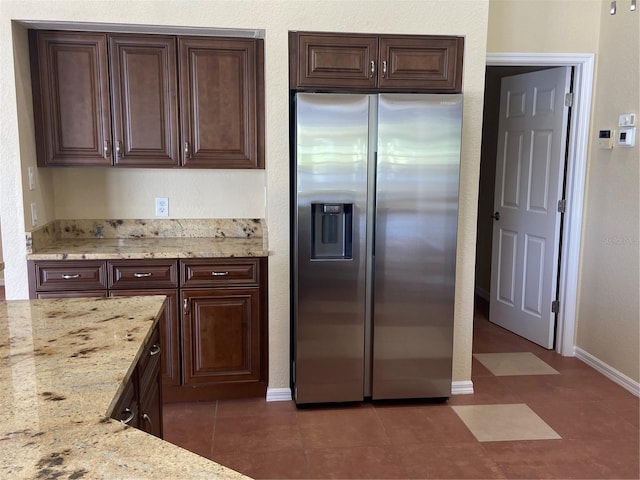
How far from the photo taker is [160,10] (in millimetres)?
2994

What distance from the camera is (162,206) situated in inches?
143

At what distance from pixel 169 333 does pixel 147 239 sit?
2.30 feet

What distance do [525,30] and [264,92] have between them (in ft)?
6.04

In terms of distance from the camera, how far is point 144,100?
127 inches

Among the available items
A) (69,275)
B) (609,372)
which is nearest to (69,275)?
(69,275)

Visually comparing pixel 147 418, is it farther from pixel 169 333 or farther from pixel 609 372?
pixel 609 372

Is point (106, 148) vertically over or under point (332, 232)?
over

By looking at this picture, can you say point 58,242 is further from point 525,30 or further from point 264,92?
point 525,30

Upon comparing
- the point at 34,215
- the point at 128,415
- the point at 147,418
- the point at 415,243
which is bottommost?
the point at 147,418

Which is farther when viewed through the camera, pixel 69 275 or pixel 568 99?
pixel 568 99

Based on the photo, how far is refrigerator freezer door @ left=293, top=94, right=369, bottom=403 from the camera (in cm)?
297

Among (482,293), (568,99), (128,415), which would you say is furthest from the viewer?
(482,293)

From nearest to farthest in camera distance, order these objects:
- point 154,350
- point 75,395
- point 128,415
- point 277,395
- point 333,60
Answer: point 75,395 → point 128,415 → point 154,350 → point 333,60 → point 277,395

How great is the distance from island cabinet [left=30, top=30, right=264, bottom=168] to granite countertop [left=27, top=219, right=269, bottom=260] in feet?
1.54
